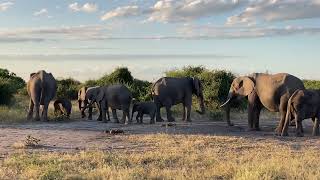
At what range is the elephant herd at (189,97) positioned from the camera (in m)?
17.5

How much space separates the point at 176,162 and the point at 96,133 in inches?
233

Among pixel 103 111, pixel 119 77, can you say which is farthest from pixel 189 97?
pixel 119 77

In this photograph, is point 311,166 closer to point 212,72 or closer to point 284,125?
point 284,125

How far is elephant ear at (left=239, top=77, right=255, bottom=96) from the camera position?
20034 millimetres

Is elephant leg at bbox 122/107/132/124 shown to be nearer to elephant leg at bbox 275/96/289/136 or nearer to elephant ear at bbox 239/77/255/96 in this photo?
elephant ear at bbox 239/77/255/96

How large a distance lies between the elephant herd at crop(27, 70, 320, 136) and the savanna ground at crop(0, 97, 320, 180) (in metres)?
0.77

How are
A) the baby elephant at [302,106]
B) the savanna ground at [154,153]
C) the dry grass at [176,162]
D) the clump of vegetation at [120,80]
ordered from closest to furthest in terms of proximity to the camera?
the dry grass at [176,162] → the savanna ground at [154,153] → the baby elephant at [302,106] → the clump of vegetation at [120,80]

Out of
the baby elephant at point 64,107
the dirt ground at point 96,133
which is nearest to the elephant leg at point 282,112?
the dirt ground at point 96,133

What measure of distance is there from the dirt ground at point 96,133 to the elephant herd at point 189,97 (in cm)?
65

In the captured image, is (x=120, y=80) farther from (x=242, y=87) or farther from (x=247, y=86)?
(x=247, y=86)

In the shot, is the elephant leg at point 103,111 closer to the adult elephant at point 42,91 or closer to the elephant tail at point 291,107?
the adult elephant at point 42,91

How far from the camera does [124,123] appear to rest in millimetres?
21281

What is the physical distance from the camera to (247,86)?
66.6ft

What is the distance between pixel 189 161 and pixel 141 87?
24.6 meters
